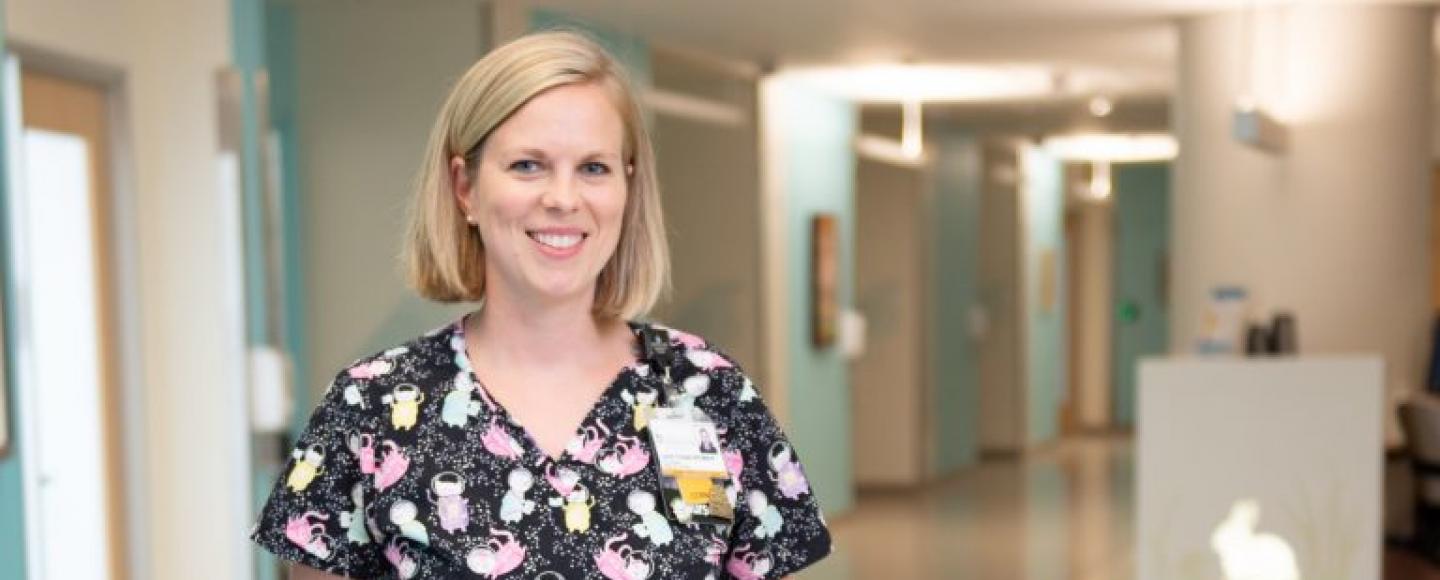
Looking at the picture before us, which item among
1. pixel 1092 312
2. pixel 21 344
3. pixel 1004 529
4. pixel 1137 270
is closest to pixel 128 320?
pixel 21 344

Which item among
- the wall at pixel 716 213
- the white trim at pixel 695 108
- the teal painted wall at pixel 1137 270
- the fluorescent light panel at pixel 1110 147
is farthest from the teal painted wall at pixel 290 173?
the teal painted wall at pixel 1137 270

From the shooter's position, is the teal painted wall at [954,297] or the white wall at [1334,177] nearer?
the white wall at [1334,177]

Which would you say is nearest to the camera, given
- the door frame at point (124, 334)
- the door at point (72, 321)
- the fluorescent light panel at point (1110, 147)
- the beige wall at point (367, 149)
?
the door at point (72, 321)

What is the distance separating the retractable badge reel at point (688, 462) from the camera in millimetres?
1871

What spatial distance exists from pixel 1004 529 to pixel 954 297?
4227 millimetres

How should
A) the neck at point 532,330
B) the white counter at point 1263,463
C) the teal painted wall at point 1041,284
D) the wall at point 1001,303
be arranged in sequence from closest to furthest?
the neck at point 532,330 → the white counter at point 1263,463 → the wall at point 1001,303 → the teal painted wall at point 1041,284

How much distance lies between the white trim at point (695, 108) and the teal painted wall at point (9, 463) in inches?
187

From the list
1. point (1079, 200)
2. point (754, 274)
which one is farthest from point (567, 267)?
point (1079, 200)

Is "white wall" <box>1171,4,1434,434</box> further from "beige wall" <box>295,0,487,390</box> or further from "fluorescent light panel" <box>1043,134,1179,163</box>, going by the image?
"fluorescent light panel" <box>1043,134,1179,163</box>

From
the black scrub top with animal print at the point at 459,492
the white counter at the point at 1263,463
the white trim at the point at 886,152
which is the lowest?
the white counter at the point at 1263,463

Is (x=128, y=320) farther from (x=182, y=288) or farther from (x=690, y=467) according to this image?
(x=690, y=467)

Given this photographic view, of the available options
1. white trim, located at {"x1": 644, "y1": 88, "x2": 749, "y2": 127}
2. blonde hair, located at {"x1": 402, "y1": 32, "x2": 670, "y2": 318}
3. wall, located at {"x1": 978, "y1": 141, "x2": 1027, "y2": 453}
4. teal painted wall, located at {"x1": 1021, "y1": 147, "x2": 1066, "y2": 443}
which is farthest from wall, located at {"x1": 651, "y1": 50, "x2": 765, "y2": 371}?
blonde hair, located at {"x1": 402, "y1": 32, "x2": 670, "y2": 318}

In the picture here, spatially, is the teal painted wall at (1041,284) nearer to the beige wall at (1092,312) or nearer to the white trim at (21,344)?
the beige wall at (1092,312)

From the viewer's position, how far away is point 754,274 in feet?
34.8
